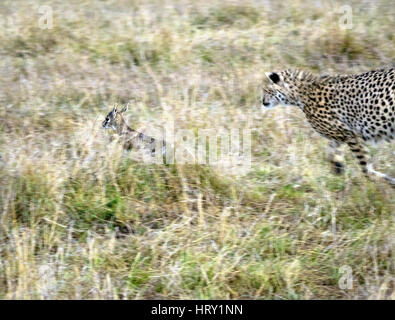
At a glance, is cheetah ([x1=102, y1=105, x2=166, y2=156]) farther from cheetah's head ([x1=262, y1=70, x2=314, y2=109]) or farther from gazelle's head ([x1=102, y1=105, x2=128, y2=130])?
cheetah's head ([x1=262, y1=70, x2=314, y2=109])

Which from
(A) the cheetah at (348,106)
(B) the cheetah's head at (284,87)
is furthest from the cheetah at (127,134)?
(A) the cheetah at (348,106)

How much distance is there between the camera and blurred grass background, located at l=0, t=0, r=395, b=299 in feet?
15.5

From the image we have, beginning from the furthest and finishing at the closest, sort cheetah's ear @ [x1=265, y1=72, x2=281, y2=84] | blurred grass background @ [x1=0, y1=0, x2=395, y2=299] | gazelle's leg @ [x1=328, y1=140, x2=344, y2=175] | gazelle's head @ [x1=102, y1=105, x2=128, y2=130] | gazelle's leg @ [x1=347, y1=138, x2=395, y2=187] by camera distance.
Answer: cheetah's ear @ [x1=265, y1=72, x2=281, y2=84] < gazelle's head @ [x1=102, y1=105, x2=128, y2=130] < gazelle's leg @ [x1=328, y1=140, x2=344, y2=175] < gazelle's leg @ [x1=347, y1=138, x2=395, y2=187] < blurred grass background @ [x1=0, y1=0, x2=395, y2=299]

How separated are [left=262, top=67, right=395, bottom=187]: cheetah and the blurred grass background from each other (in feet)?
0.58

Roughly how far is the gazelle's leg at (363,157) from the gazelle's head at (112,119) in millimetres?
1928

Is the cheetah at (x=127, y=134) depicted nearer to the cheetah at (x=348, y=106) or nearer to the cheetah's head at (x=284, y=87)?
the cheetah's head at (x=284, y=87)

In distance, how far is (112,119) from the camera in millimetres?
6469

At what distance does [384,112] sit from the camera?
18.5ft

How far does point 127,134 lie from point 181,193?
86 cm

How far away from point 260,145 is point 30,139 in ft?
6.17

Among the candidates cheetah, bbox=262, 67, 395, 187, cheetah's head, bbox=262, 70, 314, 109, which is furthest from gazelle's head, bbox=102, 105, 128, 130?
cheetah, bbox=262, 67, 395, 187

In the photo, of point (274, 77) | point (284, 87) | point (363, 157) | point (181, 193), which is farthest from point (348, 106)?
point (181, 193)

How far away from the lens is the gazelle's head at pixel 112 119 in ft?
20.8

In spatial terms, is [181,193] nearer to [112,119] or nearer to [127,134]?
[127,134]
